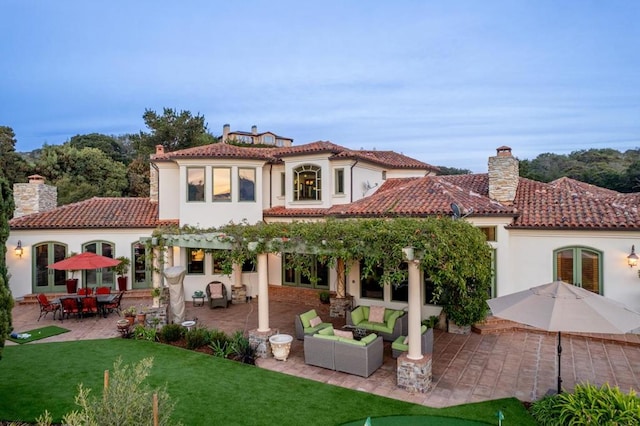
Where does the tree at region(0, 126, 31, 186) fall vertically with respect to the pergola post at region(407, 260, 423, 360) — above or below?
above

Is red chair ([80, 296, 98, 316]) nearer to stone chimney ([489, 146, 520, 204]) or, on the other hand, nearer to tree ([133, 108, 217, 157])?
stone chimney ([489, 146, 520, 204])

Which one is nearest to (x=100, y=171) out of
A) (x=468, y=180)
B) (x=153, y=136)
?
(x=153, y=136)

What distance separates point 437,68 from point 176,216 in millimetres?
19828

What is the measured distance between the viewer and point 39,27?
68.1ft

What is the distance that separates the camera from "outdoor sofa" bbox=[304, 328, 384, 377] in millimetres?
9914

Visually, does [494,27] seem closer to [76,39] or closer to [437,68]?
[437,68]

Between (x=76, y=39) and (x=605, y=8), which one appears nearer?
(x=605, y=8)

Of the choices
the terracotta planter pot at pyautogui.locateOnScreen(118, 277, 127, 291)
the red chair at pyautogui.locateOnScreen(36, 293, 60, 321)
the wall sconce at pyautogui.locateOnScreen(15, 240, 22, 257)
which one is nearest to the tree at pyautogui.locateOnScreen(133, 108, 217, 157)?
the wall sconce at pyautogui.locateOnScreen(15, 240, 22, 257)

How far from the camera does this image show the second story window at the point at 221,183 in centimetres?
1873

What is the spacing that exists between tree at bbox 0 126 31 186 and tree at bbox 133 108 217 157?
36.9ft

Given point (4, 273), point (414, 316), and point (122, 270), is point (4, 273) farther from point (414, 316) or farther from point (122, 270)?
point (122, 270)

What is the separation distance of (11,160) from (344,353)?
4259cm

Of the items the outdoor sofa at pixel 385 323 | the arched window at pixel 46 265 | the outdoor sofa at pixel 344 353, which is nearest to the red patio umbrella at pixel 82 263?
the arched window at pixel 46 265

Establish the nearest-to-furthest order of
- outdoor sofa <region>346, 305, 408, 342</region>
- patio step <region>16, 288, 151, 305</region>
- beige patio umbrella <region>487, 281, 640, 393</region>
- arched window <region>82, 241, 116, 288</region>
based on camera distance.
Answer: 1. beige patio umbrella <region>487, 281, 640, 393</region>
2. outdoor sofa <region>346, 305, 408, 342</region>
3. patio step <region>16, 288, 151, 305</region>
4. arched window <region>82, 241, 116, 288</region>
